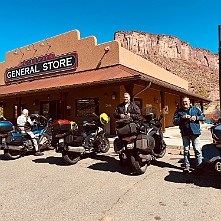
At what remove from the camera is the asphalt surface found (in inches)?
121

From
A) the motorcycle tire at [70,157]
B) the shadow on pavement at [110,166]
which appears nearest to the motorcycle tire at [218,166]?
the shadow on pavement at [110,166]

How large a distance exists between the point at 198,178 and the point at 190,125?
3.69 feet

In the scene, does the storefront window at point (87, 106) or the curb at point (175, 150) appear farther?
the storefront window at point (87, 106)

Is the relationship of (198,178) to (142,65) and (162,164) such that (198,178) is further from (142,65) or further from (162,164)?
(142,65)

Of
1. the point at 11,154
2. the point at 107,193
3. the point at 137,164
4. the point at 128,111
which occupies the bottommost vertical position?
the point at 107,193

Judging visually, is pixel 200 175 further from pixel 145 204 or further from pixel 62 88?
pixel 62 88

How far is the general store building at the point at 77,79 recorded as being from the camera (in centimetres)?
1123

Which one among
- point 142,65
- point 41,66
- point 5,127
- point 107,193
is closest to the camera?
point 107,193

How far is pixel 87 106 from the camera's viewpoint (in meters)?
13.3

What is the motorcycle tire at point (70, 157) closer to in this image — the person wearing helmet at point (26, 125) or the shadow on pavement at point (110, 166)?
the shadow on pavement at point (110, 166)

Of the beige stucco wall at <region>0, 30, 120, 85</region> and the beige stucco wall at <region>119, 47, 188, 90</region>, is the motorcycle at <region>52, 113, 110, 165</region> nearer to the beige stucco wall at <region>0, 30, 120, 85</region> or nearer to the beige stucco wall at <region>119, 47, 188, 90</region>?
the beige stucco wall at <region>0, 30, 120, 85</region>

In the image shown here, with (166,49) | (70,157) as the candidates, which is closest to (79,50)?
(70,157)

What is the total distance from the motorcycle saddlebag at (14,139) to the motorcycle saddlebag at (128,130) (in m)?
3.66

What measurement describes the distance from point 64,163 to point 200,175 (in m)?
3.63
